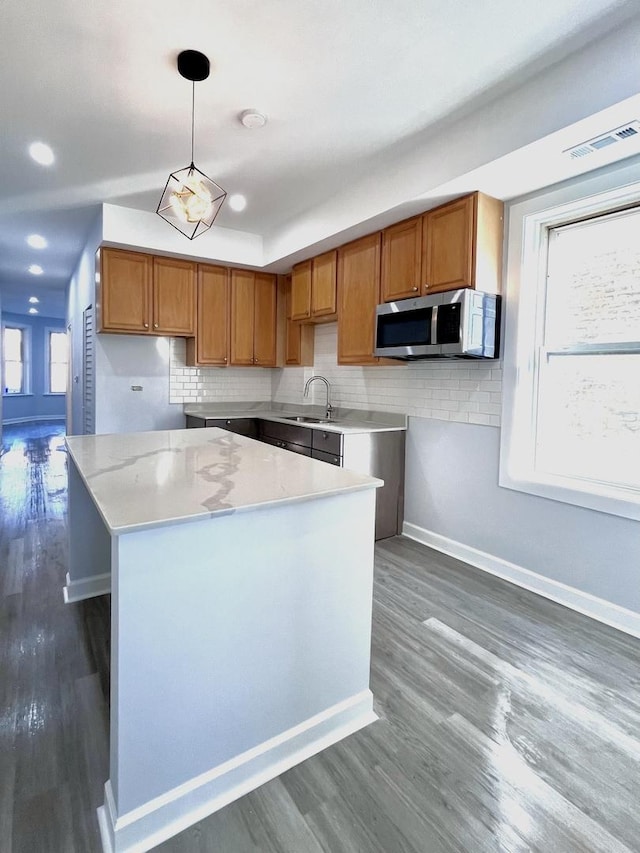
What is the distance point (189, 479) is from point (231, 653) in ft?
1.99

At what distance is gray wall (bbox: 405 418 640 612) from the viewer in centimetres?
251

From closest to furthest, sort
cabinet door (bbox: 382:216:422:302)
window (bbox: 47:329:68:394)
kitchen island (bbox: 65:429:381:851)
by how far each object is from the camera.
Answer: kitchen island (bbox: 65:429:381:851), cabinet door (bbox: 382:216:422:302), window (bbox: 47:329:68:394)

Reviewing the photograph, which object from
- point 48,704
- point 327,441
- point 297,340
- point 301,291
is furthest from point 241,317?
point 48,704

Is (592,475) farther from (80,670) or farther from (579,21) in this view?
(80,670)

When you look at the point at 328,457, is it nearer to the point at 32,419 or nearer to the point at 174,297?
the point at 174,297

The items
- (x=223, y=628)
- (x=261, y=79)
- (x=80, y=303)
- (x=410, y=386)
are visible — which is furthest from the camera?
(x=80, y=303)

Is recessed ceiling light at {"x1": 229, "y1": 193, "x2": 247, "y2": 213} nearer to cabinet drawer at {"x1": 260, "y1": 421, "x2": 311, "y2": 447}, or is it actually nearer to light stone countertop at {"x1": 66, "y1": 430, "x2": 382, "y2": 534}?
cabinet drawer at {"x1": 260, "y1": 421, "x2": 311, "y2": 447}

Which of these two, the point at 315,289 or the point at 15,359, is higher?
the point at 315,289

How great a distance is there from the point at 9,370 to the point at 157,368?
8.67 metres

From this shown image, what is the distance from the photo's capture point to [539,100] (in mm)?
2186

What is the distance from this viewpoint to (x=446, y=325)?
9.52 feet

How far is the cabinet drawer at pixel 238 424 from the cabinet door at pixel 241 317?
68 cm

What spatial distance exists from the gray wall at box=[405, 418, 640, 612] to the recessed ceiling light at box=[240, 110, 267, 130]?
2.29 m

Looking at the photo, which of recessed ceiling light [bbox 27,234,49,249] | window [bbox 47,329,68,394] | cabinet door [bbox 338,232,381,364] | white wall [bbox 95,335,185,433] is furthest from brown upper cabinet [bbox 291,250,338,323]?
window [bbox 47,329,68,394]
